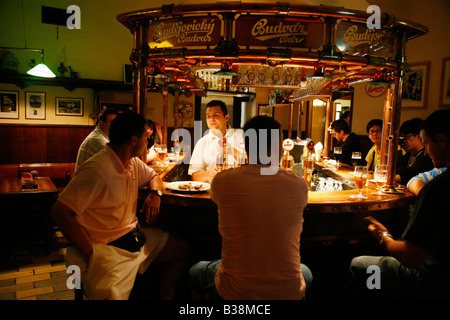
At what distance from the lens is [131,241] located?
6.35 ft

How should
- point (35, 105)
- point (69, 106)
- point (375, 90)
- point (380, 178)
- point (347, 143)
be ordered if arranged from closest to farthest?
point (380, 178) → point (347, 143) → point (375, 90) → point (35, 105) → point (69, 106)

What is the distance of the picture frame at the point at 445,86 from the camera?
16.4 ft

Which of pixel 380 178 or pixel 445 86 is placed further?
pixel 445 86

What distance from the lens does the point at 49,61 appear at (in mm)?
6773

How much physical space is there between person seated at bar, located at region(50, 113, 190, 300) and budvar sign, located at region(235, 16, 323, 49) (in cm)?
125

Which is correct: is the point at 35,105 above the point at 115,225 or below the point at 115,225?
above

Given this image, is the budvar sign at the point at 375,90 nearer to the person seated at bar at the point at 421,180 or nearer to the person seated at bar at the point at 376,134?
the person seated at bar at the point at 376,134

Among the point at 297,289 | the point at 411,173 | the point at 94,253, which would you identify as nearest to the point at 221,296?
the point at 297,289

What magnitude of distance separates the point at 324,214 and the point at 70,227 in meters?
1.64

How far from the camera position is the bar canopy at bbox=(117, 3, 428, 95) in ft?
8.21

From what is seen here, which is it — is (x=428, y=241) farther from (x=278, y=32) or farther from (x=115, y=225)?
(x=278, y=32)

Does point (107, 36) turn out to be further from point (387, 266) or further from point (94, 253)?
point (387, 266)

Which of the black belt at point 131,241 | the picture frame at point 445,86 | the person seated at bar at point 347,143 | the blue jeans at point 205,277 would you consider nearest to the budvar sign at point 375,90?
the picture frame at point 445,86

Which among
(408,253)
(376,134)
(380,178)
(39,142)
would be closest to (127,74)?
(39,142)
